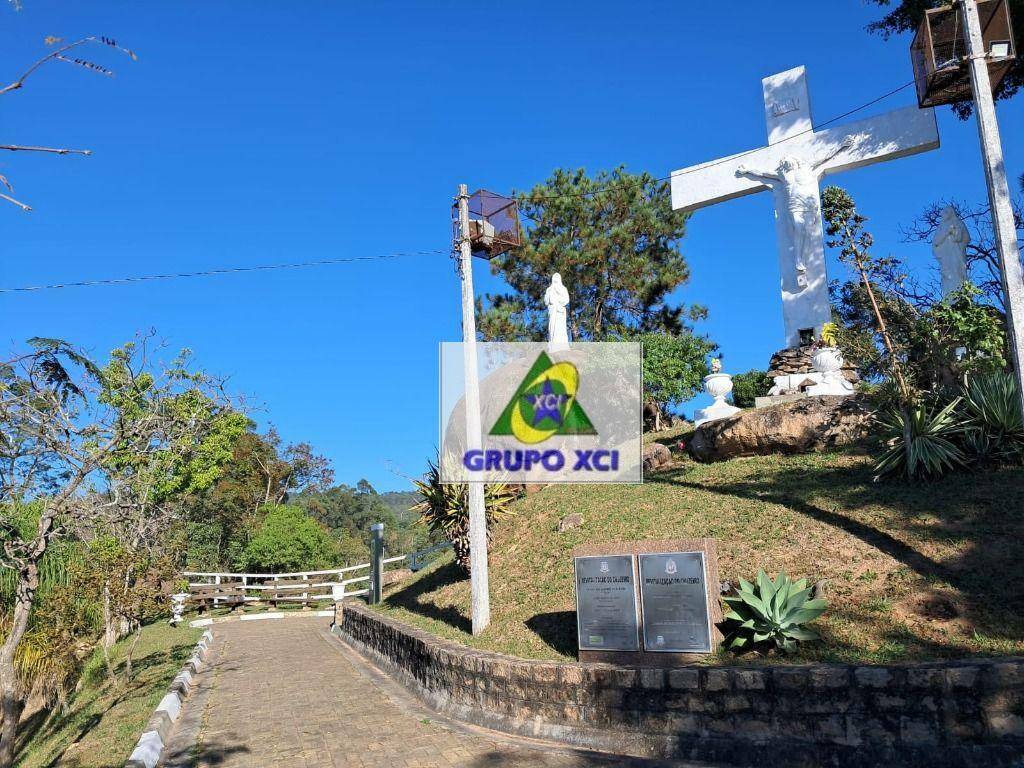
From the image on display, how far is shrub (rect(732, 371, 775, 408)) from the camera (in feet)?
65.0

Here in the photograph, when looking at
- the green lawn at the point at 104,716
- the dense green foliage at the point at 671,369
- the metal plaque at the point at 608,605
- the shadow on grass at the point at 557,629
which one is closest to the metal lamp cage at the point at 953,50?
the metal plaque at the point at 608,605

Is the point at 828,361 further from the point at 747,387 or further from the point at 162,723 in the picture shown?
the point at 162,723

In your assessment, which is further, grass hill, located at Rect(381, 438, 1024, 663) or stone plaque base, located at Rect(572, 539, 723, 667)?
stone plaque base, located at Rect(572, 539, 723, 667)

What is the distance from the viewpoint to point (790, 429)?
12680 millimetres

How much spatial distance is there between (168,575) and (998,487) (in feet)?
40.7

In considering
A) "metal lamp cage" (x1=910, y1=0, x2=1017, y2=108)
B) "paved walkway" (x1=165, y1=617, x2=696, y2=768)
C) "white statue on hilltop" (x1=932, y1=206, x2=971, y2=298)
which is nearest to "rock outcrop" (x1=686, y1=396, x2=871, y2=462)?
"white statue on hilltop" (x1=932, y1=206, x2=971, y2=298)

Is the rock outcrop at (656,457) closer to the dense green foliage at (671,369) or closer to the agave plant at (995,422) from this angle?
the dense green foliage at (671,369)

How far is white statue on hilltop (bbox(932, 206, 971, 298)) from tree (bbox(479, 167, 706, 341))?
1137 centimetres

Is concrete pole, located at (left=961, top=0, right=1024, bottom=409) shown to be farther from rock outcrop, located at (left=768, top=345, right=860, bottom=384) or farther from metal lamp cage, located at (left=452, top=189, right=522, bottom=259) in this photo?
rock outcrop, located at (left=768, top=345, right=860, bottom=384)

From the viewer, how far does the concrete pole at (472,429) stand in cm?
938

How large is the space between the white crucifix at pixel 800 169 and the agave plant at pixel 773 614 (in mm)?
11197

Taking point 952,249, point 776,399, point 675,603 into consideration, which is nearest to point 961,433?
point 675,603

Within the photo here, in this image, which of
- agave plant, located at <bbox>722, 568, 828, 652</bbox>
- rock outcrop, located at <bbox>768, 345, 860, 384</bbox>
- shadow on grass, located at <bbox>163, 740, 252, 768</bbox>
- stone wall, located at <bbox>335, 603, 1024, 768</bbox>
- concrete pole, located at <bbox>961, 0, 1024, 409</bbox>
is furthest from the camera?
rock outcrop, located at <bbox>768, 345, 860, 384</bbox>

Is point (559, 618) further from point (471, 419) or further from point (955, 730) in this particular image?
point (955, 730)
